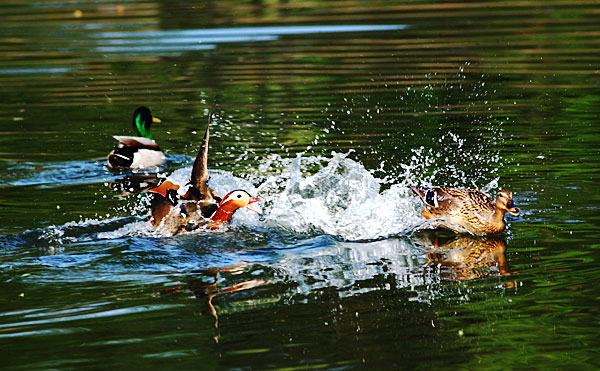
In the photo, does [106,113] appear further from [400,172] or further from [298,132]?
[400,172]

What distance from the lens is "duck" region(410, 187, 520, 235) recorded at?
334 inches

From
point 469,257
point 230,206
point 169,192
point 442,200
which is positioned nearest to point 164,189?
point 169,192

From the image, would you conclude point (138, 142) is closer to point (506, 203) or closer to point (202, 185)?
point (202, 185)

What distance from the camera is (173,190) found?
356 inches

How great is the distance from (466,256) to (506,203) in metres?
0.78

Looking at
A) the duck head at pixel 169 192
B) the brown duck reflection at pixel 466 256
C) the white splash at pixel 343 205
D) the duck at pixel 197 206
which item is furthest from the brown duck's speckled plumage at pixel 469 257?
the duck head at pixel 169 192

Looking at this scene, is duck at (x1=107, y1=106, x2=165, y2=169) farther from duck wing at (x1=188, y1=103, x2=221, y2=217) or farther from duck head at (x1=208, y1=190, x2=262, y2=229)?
duck head at (x1=208, y1=190, x2=262, y2=229)

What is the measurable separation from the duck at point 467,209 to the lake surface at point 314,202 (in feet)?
0.49

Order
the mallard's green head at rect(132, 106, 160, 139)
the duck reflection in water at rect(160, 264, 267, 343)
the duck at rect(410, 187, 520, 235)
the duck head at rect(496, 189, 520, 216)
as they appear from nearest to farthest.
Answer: the duck reflection in water at rect(160, 264, 267, 343)
the duck head at rect(496, 189, 520, 216)
the duck at rect(410, 187, 520, 235)
the mallard's green head at rect(132, 106, 160, 139)

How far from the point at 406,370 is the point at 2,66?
56.7 ft

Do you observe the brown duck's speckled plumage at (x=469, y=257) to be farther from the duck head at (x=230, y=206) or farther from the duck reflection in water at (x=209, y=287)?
the duck head at (x=230, y=206)

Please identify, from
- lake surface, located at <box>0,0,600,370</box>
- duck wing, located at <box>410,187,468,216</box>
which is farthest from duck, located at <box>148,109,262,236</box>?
duck wing, located at <box>410,187,468,216</box>

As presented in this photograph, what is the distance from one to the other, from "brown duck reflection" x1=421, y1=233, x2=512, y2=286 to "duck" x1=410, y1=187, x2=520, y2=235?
0.12 metres

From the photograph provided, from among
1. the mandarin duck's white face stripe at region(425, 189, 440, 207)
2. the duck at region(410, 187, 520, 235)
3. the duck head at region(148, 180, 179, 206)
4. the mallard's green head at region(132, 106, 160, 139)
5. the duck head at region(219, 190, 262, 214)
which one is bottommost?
the duck at region(410, 187, 520, 235)
